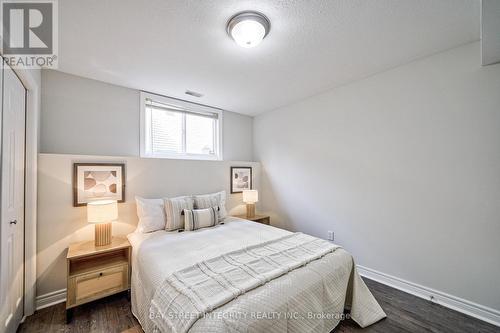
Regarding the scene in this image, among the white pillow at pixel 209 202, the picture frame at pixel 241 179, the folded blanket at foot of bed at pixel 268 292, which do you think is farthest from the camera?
the picture frame at pixel 241 179

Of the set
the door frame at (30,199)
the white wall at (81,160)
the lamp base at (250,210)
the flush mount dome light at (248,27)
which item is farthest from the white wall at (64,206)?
the flush mount dome light at (248,27)

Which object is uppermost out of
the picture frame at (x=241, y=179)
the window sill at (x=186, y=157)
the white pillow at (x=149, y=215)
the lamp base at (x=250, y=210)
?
the window sill at (x=186, y=157)

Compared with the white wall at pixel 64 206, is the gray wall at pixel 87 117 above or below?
above

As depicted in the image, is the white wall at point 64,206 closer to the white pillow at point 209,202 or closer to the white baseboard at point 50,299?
the white baseboard at point 50,299

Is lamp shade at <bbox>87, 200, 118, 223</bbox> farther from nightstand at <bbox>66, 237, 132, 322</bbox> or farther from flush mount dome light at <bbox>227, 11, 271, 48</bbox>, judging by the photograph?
flush mount dome light at <bbox>227, 11, 271, 48</bbox>

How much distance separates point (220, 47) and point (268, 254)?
6.42ft

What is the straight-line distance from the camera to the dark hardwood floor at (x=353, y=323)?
5.77 feet

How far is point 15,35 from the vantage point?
1.48 metres

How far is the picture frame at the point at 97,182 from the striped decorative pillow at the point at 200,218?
86 centimetres

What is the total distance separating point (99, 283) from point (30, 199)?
1039 mm

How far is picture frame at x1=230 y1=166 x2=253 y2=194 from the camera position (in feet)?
12.2

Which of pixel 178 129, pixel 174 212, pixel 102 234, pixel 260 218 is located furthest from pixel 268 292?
→ pixel 178 129

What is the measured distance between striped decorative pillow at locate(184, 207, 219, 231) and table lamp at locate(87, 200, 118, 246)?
0.75 m

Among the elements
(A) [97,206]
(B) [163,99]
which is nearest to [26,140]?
(A) [97,206]
